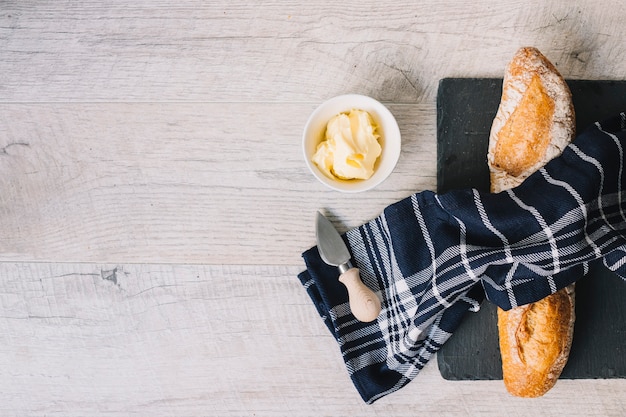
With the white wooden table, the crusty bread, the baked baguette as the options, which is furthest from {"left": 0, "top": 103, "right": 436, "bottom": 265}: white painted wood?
the crusty bread

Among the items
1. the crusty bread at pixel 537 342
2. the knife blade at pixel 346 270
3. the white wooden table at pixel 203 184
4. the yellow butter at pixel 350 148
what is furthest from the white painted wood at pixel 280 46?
the crusty bread at pixel 537 342

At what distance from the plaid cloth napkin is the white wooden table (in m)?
0.05

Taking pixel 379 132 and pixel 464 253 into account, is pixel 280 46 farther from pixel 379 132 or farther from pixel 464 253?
pixel 464 253

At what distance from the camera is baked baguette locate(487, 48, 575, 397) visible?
80 cm

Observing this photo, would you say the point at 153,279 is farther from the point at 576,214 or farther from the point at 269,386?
the point at 576,214

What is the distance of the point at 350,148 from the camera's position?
812 millimetres

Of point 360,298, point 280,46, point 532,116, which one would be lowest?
point 360,298

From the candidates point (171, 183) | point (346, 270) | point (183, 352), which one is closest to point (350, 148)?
point (346, 270)

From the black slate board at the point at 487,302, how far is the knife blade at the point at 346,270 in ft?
0.51

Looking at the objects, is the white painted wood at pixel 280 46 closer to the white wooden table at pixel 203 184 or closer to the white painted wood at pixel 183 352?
the white wooden table at pixel 203 184

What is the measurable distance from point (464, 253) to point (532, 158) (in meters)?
0.17

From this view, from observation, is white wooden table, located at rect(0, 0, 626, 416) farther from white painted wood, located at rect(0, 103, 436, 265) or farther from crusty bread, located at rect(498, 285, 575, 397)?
crusty bread, located at rect(498, 285, 575, 397)

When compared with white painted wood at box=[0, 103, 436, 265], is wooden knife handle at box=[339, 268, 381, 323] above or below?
below

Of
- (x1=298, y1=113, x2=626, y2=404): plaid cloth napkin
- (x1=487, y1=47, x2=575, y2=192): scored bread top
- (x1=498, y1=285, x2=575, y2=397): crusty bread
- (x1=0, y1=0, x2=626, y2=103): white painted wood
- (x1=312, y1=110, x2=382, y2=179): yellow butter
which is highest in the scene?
(x1=0, y1=0, x2=626, y2=103): white painted wood
